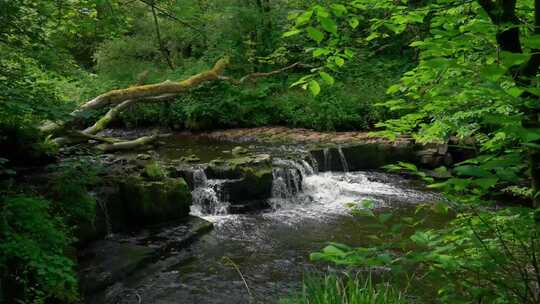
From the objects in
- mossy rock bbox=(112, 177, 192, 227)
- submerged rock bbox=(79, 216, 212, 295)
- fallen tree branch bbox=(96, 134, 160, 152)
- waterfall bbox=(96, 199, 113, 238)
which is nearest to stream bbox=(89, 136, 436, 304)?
submerged rock bbox=(79, 216, 212, 295)

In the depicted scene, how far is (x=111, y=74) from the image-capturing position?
730 inches

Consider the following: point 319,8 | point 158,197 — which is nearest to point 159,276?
point 158,197

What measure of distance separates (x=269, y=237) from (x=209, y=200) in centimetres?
223

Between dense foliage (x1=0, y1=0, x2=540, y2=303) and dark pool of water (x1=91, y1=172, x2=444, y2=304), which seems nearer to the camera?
dense foliage (x1=0, y1=0, x2=540, y2=303)

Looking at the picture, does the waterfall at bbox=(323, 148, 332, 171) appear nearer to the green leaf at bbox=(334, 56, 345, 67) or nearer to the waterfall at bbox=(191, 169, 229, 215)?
the waterfall at bbox=(191, 169, 229, 215)

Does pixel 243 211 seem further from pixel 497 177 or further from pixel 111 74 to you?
pixel 111 74

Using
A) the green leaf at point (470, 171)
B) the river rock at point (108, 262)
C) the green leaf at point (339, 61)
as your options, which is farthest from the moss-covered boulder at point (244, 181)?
the green leaf at point (470, 171)

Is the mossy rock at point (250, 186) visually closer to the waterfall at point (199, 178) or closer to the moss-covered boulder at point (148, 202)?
the waterfall at point (199, 178)

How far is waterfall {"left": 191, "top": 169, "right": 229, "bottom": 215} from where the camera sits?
9258 millimetres

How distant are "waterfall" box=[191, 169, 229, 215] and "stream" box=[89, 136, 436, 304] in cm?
2

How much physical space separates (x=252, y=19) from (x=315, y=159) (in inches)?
316

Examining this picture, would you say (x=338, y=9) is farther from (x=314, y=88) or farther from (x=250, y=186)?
(x=250, y=186)

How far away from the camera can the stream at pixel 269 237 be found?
5.57 metres

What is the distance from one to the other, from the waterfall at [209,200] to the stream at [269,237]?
2 cm
